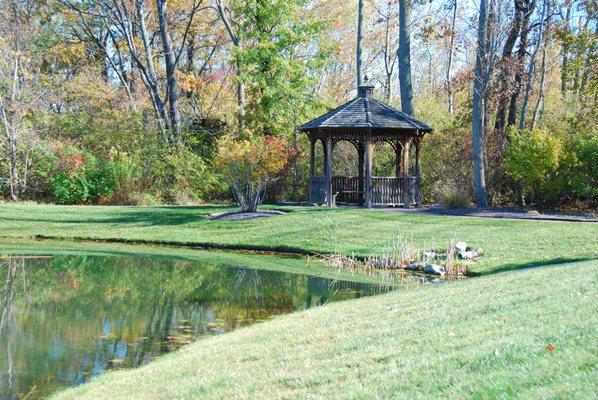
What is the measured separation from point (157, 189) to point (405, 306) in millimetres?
23823

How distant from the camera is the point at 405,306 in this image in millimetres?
9492

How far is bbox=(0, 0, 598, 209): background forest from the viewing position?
24.9m

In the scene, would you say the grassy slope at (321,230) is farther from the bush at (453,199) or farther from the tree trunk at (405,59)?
the tree trunk at (405,59)

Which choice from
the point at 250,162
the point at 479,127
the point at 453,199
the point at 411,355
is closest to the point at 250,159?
the point at 250,162

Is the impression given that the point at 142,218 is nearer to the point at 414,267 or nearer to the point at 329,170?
the point at 329,170

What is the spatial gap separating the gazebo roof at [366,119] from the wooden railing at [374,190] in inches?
78.2

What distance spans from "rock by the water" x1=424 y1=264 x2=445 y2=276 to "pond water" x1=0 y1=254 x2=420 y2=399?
1.98 meters

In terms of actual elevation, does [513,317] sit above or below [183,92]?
below

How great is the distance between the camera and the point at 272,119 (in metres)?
32.5

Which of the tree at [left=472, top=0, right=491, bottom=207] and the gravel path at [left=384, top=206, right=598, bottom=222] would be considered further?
the tree at [left=472, top=0, right=491, bottom=207]

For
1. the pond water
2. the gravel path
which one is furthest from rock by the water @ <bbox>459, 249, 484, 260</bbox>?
the gravel path

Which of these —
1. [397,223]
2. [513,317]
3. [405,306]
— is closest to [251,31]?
[397,223]

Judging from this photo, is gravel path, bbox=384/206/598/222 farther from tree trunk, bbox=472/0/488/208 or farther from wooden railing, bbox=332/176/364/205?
wooden railing, bbox=332/176/364/205

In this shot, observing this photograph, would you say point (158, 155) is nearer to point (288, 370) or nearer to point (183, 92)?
point (183, 92)
